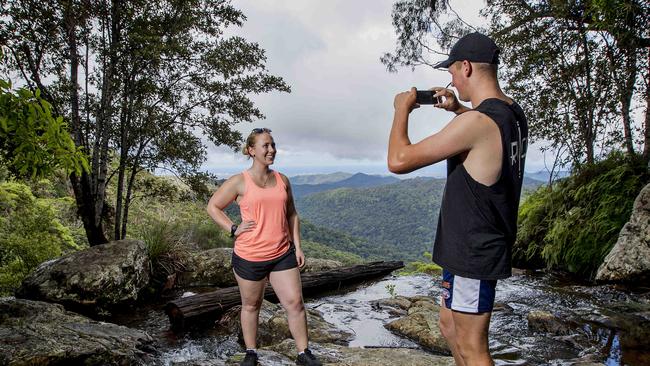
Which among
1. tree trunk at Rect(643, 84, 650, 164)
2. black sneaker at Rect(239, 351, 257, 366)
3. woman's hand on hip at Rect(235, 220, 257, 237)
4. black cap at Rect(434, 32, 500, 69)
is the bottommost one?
black sneaker at Rect(239, 351, 257, 366)

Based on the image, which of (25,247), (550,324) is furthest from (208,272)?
(550,324)

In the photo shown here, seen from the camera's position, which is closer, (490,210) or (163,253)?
(490,210)

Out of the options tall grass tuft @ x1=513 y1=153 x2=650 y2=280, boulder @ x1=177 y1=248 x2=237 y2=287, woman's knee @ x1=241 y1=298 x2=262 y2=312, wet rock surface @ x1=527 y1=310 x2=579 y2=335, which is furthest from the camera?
boulder @ x1=177 y1=248 x2=237 y2=287

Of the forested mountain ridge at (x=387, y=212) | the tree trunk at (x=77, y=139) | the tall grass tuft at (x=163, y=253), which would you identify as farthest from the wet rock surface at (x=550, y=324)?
the forested mountain ridge at (x=387, y=212)

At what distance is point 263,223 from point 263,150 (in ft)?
2.36

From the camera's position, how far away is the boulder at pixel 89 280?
7020mm

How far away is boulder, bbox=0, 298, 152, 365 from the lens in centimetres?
383

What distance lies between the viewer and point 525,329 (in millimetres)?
6156

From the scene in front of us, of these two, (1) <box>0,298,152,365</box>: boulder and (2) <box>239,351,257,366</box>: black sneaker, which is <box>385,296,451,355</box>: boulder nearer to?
(2) <box>239,351,257,366</box>: black sneaker

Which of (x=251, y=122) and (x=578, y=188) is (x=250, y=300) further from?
(x=578, y=188)

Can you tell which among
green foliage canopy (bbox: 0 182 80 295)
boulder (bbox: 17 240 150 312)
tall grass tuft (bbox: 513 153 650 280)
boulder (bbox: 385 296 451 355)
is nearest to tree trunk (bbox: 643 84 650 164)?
tall grass tuft (bbox: 513 153 650 280)

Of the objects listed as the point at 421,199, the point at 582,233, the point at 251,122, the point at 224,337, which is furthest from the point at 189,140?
the point at 421,199

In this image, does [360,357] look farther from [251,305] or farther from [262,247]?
[262,247]

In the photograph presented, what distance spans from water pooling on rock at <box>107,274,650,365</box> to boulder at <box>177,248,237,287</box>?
2.10 meters
